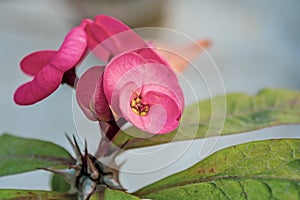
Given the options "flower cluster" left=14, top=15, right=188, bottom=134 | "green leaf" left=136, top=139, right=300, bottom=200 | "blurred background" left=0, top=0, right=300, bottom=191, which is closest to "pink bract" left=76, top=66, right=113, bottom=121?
"flower cluster" left=14, top=15, right=188, bottom=134

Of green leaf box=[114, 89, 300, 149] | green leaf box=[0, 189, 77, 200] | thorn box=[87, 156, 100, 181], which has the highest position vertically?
green leaf box=[114, 89, 300, 149]

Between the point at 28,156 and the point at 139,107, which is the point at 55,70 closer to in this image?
the point at 139,107

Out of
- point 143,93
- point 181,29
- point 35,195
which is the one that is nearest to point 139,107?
point 143,93

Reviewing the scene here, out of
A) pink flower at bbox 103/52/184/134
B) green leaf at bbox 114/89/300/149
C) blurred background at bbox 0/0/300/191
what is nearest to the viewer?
pink flower at bbox 103/52/184/134

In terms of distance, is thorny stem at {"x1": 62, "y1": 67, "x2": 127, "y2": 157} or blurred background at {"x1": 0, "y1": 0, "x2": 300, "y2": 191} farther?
blurred background at {"x1": 0, "y1": 0, "x2": 300, "y2": 191}

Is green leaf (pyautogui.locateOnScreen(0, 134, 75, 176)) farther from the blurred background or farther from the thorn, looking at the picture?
the blurred background

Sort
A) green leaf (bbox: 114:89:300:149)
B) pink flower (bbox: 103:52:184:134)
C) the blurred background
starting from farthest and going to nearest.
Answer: the blurred background, green leaf (bbox: 114:89:300:149), pink flower (bbox: 103:52:184:134)
